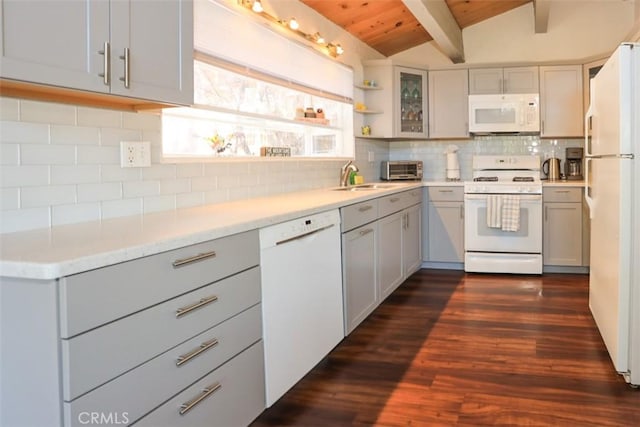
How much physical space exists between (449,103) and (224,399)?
14.5 ft

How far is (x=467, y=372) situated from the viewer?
9.11 feet

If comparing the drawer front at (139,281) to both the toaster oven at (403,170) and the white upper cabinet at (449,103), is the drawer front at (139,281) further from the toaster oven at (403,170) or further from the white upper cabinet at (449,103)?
the white upper cabinet at (449,103)

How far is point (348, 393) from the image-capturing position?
8.37 feet

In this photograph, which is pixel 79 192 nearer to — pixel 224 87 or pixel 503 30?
pixel 224 87

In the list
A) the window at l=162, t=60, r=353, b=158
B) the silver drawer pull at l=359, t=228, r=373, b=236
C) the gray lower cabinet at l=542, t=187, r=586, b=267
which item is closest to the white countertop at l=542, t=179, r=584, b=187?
the gray lower cabinet at l=542, t=187, r=586, b=267

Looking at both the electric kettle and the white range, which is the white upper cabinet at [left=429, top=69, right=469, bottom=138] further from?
the electric kettle

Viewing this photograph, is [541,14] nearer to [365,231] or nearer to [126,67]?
[365,231]

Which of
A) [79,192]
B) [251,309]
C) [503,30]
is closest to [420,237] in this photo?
[503,30]

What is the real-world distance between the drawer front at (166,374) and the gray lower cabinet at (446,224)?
142 inches

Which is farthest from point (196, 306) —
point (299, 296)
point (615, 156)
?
point (615, 156)

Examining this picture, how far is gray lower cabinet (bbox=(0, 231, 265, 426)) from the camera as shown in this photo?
125 cm

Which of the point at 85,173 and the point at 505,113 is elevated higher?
the point at 505,113

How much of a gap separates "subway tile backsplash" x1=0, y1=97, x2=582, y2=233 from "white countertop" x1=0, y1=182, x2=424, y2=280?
68 mm

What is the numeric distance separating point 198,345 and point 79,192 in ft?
2.43
